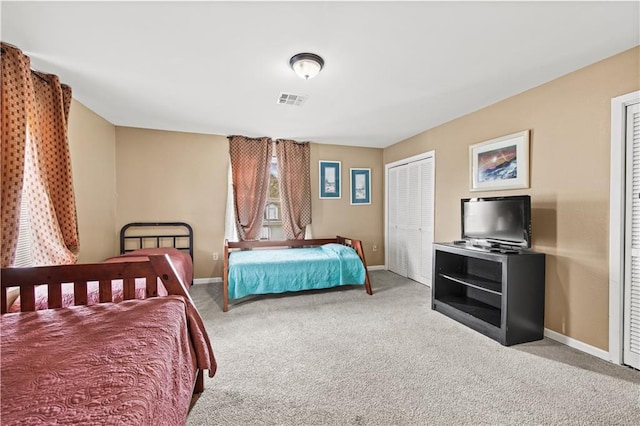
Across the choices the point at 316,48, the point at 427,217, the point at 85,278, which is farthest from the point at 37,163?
the point at 427,217

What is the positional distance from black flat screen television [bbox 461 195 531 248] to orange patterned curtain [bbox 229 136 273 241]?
2887 mm

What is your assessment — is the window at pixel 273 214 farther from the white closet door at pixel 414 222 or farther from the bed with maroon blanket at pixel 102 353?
the bed with maroon blanket at pixel 102 353

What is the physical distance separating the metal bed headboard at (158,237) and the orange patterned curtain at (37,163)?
147 cm

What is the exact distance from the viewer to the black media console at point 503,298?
93.0 inches

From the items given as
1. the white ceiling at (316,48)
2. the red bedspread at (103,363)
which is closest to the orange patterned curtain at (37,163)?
the white ceiling at (316,48)

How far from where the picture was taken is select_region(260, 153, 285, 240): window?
470 cm

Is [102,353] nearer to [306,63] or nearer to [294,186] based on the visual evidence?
[306,63]

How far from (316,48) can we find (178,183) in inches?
122

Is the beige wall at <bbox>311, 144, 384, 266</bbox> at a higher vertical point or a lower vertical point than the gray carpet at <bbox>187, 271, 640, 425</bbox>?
higher

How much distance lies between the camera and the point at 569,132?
2328 mm

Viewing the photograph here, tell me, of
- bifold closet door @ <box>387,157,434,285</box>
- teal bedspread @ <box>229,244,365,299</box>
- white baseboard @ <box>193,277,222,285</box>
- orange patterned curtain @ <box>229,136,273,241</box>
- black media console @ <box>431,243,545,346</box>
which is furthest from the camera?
orange patterned curtain @ <box>229,136,273,241</box>

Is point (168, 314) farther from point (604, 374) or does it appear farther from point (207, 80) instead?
point (604, 374)

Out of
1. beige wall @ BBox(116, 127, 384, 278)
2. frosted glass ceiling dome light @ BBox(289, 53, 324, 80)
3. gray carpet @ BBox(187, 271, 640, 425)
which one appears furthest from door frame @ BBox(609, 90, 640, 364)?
beige wall @ BBox(116, 127, 384, 278)

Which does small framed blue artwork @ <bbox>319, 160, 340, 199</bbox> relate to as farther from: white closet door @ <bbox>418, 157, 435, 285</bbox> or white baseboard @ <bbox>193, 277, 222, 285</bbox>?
white baseboard @ <bbox>193, 277, 222, 285</bbox>
